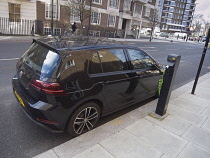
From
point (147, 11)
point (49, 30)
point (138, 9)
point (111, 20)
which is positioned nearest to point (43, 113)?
point (49, 30)

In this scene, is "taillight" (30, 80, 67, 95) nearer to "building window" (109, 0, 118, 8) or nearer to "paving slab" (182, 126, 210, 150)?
"paving slab" (182, 126, 210, 150)

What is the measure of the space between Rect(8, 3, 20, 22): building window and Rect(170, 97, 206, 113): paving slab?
18.6m

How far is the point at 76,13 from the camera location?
1862cm

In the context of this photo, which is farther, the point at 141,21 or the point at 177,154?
the point at 141,21

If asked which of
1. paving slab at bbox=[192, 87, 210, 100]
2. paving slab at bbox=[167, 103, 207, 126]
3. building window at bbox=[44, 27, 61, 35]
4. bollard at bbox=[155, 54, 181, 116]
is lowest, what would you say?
paving slab at bbox=[167, 103, 207, 126]

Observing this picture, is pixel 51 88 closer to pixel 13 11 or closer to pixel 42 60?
pixel 42 60

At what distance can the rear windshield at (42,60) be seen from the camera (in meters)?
2.48

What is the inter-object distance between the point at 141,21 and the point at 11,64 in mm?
29802

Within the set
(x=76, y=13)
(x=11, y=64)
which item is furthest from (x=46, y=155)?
(x=76, y=13)

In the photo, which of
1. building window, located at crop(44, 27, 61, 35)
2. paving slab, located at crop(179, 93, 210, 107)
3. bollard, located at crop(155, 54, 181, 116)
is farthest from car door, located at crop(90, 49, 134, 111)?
building window, located at crop(44, 27, 61, 35)

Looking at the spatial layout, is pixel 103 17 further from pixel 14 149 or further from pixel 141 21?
pixel 14 149

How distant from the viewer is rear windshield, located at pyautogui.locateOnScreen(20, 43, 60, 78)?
248 cm

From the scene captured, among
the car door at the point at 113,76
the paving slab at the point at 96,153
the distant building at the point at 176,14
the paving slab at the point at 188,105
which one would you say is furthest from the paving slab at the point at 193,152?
the distant building at the point at 176,14

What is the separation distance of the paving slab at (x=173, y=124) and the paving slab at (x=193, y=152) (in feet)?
1.27
